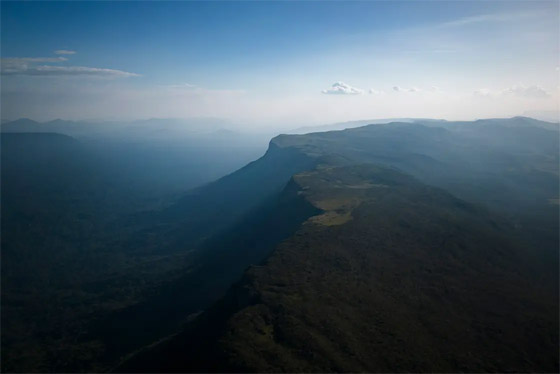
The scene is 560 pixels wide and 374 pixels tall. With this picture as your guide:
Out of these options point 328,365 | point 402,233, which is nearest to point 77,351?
point 328,365

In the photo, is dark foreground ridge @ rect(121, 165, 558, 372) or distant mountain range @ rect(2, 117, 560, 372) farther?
distant mountain range @ rect(2, 117, 560, 372)

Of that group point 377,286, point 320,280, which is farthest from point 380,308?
point 320,280

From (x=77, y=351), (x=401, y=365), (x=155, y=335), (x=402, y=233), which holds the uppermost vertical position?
(x=402, y=233)

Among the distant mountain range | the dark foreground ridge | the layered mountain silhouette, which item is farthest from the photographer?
the distant mountain range

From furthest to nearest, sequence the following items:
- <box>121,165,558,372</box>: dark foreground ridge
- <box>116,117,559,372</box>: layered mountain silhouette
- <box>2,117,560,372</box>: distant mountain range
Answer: <box>2,117,560,372</box>: distant mountain range → <box>116,117,559,372</box>: layered mountain silhouette → <box>121,165,558,372</box>: dark foreground ridge

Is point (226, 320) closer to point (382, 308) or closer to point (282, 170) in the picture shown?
point (382, 308)

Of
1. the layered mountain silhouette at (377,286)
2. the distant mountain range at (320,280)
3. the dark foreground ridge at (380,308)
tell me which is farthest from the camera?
the distant mountain range at (320,280)

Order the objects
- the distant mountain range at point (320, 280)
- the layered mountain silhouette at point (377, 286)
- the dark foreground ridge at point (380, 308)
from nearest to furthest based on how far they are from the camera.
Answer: the dark foreground ridge at point (380, 308) < the layered mountain silhouette at point (377, 286) < the distant mountain range at point (320, 280)

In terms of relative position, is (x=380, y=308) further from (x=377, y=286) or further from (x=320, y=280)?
(x=320, y=280)
